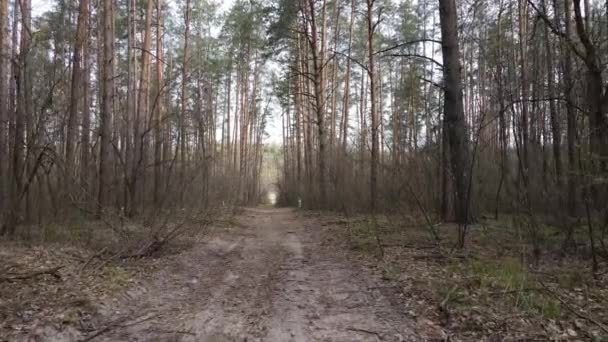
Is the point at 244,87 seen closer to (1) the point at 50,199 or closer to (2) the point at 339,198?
(2) the point at 339,198

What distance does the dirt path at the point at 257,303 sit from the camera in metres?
3.22

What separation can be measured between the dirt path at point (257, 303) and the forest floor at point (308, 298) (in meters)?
0.01

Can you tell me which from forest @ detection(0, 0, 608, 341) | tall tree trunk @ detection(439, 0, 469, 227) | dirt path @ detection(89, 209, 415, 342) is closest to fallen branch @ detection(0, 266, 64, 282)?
forest @ detection(0, 0, 608, 341)

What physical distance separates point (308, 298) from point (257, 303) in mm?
542

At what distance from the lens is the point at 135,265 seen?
17.6 ft

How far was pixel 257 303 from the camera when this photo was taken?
13.0 ft

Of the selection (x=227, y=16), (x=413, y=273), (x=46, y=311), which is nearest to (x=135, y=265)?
(x=46, y=311)

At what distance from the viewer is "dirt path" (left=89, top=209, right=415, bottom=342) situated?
3217 millimetres

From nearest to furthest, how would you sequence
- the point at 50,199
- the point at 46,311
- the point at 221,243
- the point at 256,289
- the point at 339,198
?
the point at 46,311
the point at 256,289
the point at 50,199
the point at 221,243
the point at 339,198

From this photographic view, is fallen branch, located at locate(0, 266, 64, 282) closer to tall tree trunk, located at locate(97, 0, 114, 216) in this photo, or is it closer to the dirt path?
the dirt path

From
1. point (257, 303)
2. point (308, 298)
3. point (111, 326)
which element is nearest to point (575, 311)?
point (308, 298)

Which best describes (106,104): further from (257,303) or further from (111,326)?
(257,303)

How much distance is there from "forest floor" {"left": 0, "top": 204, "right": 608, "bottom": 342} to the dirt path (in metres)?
0.01

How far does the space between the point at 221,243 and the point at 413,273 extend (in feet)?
13.8
